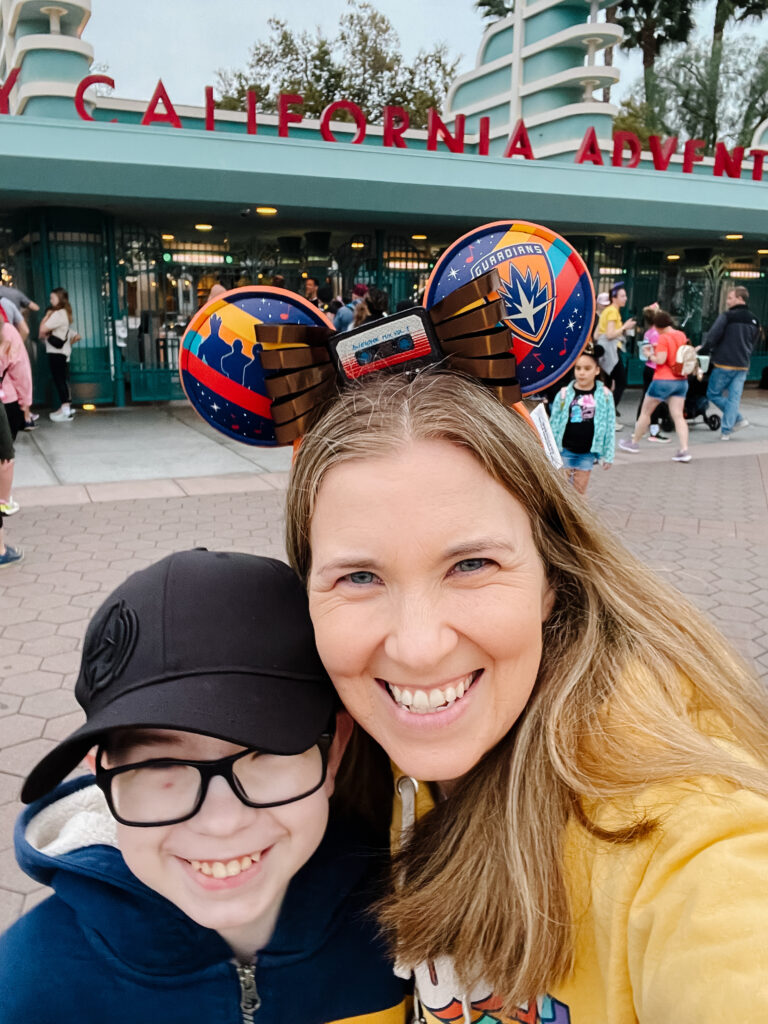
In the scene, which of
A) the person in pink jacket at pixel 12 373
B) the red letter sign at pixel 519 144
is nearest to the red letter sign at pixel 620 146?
the red letter sign at pixel 519 144

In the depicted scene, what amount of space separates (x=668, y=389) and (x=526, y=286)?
843 centimetres

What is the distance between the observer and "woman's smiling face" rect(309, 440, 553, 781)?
3.77 ft

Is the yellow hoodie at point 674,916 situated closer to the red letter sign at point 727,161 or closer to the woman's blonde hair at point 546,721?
the woman's blonde hair at point 546,721

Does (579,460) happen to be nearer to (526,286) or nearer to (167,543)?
(167,543)

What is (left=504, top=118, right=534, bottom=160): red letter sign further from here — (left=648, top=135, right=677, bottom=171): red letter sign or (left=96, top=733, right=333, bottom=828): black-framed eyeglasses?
(left=96, top=733, right=333, bottom=828): black-framed eyeglasses

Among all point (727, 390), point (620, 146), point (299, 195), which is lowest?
point (727, 390)

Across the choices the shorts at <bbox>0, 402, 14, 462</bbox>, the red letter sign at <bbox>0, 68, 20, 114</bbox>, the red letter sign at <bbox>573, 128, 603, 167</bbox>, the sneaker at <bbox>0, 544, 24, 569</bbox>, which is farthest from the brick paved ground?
the red letter sign at <bbox>573, 128, 603, 167</bbox>

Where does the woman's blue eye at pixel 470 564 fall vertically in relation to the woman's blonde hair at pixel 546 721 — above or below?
above

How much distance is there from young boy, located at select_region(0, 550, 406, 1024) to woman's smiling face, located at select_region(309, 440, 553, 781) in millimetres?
95

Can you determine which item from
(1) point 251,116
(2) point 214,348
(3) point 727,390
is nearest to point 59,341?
(1) point 251,116

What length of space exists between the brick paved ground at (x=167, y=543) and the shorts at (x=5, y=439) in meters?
0.73

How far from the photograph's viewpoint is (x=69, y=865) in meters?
1.20

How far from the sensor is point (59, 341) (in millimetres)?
11195

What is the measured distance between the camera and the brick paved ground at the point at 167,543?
3740 millimetres
